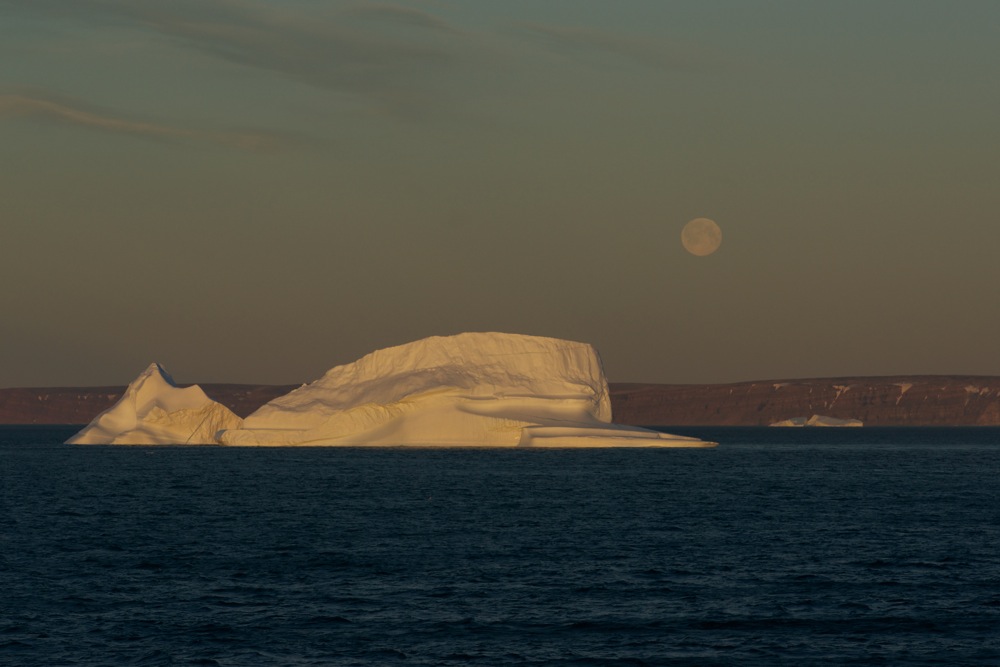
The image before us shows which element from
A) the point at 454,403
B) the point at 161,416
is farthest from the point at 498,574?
the point at 161,416

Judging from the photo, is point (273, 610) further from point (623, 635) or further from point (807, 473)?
point (807, 473)

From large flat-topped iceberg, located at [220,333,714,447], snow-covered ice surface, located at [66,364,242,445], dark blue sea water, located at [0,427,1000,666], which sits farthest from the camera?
snow-covered ice surface, located at [66,364,242,445]

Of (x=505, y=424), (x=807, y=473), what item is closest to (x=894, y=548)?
(x=807, y=473)

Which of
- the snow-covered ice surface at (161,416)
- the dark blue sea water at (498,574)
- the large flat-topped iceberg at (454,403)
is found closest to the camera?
the dark blue sea water at (498,574)

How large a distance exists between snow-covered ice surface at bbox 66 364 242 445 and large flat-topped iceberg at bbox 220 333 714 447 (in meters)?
3.98

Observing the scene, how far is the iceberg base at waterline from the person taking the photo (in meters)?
95.1

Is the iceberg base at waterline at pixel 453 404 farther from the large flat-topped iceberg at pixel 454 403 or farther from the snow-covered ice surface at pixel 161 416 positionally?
the snow-covered ice surface at pixel 161 416

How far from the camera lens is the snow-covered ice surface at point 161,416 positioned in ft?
337

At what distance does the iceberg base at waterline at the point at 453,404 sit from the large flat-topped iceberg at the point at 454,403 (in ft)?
0.24

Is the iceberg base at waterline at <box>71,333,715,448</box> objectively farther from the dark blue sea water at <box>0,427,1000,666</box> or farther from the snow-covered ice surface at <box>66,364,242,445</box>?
the dark blue sea water at <box>0,427,1000,666</box>

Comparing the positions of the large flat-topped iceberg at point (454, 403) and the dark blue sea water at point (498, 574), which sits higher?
the large flat-topped iceberg at point (454, 403)

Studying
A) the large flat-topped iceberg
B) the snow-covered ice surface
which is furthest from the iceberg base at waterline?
the snow-covered ice surface

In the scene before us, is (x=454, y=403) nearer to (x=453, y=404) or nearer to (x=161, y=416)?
(x=453, y=404)

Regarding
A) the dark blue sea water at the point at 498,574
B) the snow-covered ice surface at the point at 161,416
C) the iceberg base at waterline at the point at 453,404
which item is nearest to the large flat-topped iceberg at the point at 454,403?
the iceberg base at waterline at the point at 453,404
